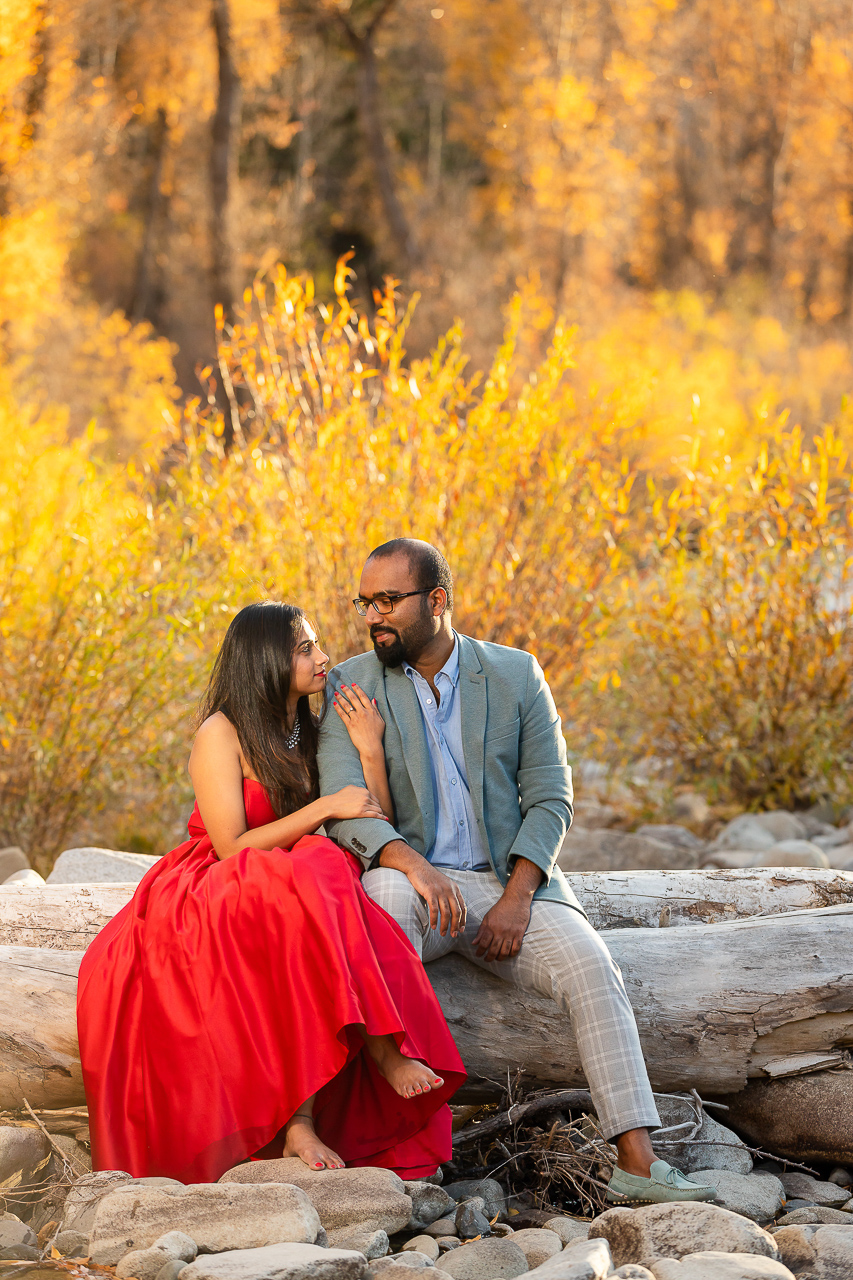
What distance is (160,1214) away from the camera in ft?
7.81

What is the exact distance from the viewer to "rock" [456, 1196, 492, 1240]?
2.63 meters

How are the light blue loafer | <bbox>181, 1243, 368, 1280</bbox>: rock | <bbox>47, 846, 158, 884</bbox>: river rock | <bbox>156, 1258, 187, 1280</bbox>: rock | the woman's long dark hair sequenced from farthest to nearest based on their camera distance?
<bbox>47, 846, 158, 884</bbox>: river rock < the woman's long dark hair < the light blue loafer < <bbox>156, 1258, 187, 1280</bbox>: rock < <bbox>181, 1243, 368, 1280</bbox>: rock

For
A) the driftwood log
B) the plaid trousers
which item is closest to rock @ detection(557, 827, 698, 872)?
the driftwood log

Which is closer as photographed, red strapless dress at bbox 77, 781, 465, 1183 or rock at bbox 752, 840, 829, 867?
red strapless dress at bbox 77, 781, 465, 1183

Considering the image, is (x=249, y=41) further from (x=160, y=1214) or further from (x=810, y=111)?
(x=160, y=1214)

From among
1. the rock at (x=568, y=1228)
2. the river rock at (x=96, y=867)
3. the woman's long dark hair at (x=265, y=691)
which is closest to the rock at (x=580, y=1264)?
the rock at (x=568, y=1228)

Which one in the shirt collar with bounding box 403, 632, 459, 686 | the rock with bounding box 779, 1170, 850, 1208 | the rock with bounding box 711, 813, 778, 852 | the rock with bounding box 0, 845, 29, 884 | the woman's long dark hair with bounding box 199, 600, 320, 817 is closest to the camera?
the rock with bounding box 779, 1170, 850, 1208

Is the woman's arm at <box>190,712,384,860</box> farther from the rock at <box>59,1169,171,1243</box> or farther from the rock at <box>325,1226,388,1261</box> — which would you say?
the rock at <box>325,1226,388,1261</box>

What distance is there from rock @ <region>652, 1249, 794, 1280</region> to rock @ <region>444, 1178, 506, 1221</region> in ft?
2.02

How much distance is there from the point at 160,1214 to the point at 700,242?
2190cm

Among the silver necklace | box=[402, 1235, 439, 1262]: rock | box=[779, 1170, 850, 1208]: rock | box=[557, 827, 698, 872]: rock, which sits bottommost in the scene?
box=[557, 827, 698, 872]: rock

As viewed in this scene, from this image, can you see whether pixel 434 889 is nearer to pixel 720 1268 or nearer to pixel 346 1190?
pixel 346 1190

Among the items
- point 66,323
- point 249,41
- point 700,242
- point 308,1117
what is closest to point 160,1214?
point 308,1117

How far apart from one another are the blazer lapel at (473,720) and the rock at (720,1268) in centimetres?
123
